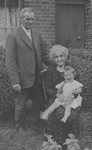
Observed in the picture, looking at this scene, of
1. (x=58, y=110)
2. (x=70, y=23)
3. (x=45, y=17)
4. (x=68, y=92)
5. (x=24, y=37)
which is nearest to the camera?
(x=68, y=92)

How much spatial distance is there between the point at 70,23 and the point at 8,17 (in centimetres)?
153

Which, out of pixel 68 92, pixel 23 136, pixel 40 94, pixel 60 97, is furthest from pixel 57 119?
→ pixel 23 136

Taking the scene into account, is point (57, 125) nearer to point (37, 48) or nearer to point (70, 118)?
point (70, 118)

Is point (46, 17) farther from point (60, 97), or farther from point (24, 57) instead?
point (60, 97)

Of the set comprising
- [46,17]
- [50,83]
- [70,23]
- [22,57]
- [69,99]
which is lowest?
[69,99]

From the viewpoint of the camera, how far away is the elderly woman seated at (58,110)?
5523mm

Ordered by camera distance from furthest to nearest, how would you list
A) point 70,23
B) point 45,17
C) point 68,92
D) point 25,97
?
point 70,23 < point 45,17 < point 25,97 < point 68,92

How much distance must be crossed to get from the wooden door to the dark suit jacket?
3859mm

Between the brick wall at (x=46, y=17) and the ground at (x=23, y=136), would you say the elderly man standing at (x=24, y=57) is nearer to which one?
the ground at (x=23, y=136)

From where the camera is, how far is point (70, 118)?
18.0 ft

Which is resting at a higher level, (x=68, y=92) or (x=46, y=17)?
(x=46, y=17)

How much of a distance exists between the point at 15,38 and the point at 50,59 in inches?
25.2

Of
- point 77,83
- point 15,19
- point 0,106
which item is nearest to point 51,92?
point 77,83

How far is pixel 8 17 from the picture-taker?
9.62 metres
